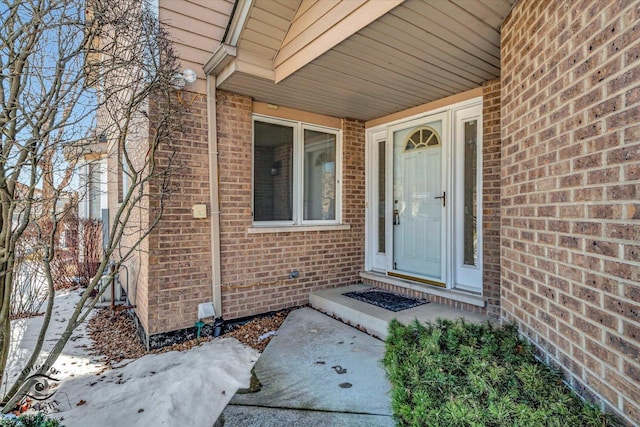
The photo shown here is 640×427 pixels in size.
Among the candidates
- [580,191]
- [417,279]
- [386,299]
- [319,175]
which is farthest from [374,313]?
[580,191]

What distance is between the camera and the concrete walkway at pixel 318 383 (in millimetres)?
2182

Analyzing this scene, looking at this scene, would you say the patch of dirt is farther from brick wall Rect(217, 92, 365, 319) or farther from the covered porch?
the covered porch

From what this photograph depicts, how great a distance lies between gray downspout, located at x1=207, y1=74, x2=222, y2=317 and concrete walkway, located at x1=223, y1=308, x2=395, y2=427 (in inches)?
35.5

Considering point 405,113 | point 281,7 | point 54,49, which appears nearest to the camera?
point 54,49

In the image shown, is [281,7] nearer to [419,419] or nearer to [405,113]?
[405,113]

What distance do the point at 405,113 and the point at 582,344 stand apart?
3671 mm

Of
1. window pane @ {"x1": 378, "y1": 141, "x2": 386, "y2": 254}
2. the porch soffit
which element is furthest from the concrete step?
the porch soffit

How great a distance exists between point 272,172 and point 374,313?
2.28 m

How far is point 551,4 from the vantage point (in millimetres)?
1896

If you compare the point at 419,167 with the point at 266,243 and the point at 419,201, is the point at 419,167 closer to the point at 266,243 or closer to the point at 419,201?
the point at 419,201

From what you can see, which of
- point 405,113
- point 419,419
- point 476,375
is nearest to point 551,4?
point 476,375

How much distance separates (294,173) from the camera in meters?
Answer: 4.65

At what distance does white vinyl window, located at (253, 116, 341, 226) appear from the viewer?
438cm

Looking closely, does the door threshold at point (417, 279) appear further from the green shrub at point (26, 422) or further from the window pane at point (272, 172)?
the green shrub at point (26, 422)
